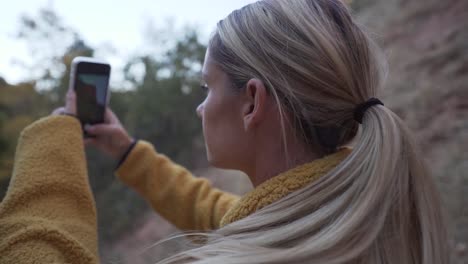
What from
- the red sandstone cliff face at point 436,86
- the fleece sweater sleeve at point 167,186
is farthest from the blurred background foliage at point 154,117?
the fleece sweater sleeve at point 167,186

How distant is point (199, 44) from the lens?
23.9ft

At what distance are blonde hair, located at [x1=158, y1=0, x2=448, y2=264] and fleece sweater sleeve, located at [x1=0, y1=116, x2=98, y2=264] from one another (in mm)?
286

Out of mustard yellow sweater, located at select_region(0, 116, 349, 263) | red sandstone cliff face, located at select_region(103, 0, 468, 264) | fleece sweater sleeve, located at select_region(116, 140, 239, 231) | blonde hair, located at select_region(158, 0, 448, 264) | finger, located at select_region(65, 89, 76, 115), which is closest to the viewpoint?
blonde hair, located at select_region(158, 0, 448, 264)

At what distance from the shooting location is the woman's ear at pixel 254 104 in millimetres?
873

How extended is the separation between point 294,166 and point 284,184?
0.22ft

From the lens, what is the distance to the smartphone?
4.34ft

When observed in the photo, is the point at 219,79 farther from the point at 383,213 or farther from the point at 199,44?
the point at 199,44

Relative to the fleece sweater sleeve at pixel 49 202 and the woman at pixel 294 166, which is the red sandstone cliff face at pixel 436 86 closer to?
the woman at pixel 294 166

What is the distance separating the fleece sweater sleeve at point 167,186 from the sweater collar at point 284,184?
0.55 m

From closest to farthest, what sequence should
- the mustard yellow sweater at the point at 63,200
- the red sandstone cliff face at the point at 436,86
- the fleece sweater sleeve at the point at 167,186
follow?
the mustard yellow sweater at the point at 63,200 < the fleece sweater sleeve at the point at 167,186 < the red sandstone cliff face at the point at 436,86

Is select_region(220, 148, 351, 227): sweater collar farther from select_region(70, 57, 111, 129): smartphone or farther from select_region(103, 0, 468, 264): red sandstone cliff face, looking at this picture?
select_region(103, 0, 468, 264): red sandstone cliff face

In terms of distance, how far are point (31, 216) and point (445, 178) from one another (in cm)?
261

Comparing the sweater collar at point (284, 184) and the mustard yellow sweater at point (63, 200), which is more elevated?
the sweater collar at point (284, 184)

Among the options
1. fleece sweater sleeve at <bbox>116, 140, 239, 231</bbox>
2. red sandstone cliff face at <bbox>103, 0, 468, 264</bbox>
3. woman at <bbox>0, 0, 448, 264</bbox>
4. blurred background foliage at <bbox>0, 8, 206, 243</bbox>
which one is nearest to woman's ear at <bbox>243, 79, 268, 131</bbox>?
woman at <bbox>0, 0, 448, 264</bbox>
